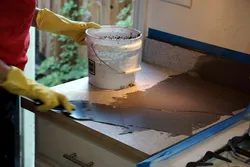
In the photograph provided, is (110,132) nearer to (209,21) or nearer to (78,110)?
(78,110)

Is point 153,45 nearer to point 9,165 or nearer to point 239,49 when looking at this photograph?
point 239,49

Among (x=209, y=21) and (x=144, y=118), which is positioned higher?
(x=209, y=21)

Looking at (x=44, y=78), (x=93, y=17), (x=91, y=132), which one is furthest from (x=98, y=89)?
(x=44, y=78)

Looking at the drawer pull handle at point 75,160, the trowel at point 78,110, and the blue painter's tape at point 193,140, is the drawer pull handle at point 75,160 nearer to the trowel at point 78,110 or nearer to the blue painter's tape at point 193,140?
the trowel at point 78,110

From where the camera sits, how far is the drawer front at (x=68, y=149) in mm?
1375

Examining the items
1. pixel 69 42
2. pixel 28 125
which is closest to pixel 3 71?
pixel 28 125

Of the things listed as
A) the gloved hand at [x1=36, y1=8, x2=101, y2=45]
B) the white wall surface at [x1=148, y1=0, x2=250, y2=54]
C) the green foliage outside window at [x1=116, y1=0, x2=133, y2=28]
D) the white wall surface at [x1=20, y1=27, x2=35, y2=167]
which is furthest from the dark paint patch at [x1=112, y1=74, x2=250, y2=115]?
the green foliage outside window at [x1=116, y1=0, x2=133, y2=28]

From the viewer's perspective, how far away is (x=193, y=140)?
133 centimetres

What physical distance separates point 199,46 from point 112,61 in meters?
0.37

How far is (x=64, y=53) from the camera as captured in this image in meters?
4.10

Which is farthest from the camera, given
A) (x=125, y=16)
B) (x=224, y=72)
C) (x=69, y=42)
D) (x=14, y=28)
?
(x=69, y=42)

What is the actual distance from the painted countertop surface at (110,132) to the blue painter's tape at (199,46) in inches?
10.1

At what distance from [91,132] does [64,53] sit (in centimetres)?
279

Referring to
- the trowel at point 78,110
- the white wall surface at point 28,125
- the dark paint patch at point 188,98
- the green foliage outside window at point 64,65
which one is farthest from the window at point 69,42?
the trowel at point 78,110
